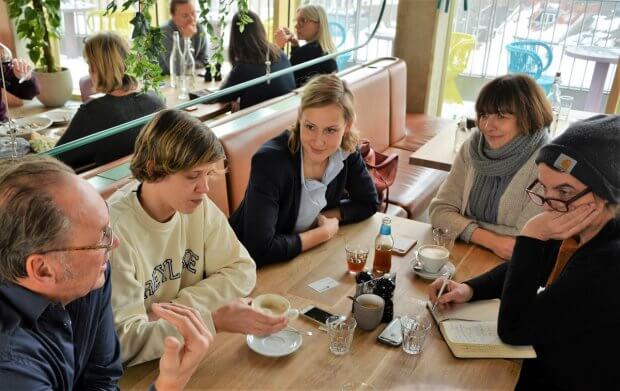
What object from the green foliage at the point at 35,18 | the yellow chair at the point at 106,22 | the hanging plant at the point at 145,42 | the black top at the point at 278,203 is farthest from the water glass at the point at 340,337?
the yellow chair at the point at 106,22

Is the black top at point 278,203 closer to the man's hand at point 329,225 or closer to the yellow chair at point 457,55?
the man's hand at point 329,225

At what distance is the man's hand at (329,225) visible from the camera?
2023 mm

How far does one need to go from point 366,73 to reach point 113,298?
2.95 metres

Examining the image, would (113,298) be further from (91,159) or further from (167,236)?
(91,159)

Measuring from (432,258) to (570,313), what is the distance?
47cm

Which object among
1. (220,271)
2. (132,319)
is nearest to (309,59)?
(220,271)

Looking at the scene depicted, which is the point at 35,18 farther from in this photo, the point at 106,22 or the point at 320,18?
the point at 106,22

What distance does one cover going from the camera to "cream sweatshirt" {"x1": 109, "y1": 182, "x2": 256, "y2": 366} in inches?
54.3

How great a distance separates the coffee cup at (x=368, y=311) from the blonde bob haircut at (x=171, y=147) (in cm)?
57

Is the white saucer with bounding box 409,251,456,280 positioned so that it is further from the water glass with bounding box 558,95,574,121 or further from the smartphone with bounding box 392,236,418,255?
the water glass with bounding box 558,95,574,121

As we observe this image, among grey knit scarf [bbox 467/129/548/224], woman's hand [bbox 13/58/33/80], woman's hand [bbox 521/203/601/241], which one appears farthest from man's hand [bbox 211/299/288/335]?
woman's hand [bbox 13/58/33/80]

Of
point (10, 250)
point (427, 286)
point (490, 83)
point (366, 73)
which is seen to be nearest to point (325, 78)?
point (490, 83)

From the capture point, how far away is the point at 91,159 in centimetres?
248

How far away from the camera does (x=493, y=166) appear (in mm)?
2098
